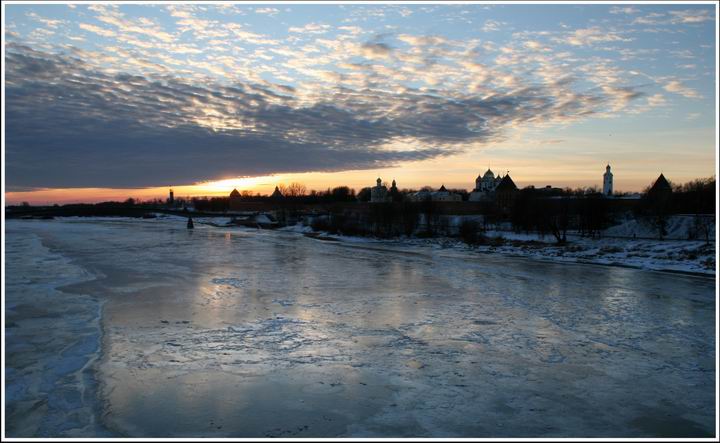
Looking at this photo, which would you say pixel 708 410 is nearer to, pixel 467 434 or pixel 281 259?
pixel 467 434

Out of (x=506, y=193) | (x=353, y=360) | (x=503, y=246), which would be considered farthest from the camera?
(x=506, y=193)

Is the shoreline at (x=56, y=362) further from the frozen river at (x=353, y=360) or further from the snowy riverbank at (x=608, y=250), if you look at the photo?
the snowy riverbank at (x=608, y=250)

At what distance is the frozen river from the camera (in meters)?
5.39

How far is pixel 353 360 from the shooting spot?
7.48 metres

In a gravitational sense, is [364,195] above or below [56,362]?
above

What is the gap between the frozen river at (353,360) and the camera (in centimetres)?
539

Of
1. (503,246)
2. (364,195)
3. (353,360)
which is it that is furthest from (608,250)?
(364,195)

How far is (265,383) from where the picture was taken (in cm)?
645

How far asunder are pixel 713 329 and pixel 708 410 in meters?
5.03

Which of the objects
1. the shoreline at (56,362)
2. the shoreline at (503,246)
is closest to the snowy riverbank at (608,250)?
the shoreline at (503,246)

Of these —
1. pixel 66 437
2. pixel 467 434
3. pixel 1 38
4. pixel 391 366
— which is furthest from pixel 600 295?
pixel 1 38

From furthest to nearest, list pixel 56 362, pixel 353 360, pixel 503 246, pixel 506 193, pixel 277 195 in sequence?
1. pixel 277 195
2. pixel 506 193
3. pixel 503 246
4. pixel 353 360
5. pixel 56 362

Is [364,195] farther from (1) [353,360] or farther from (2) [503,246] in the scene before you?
(1) [353,360]

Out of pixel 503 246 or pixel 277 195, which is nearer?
pixel 503 246
